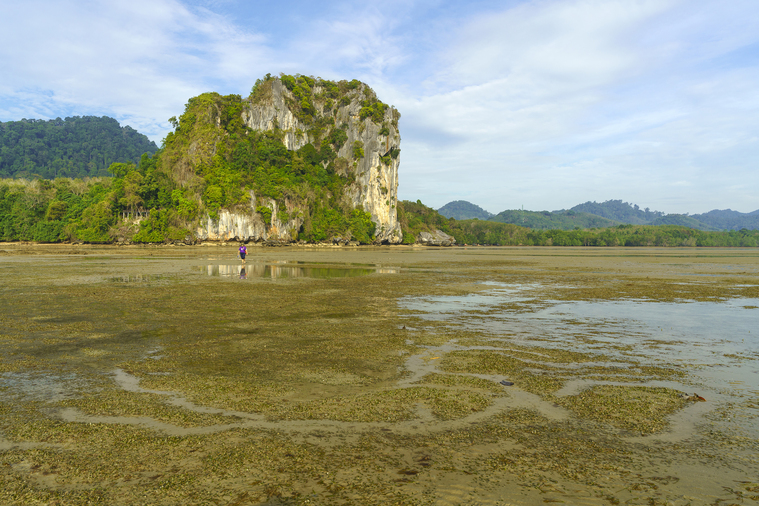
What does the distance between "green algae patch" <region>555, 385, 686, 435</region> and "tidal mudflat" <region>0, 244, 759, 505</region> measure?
0.04 meters

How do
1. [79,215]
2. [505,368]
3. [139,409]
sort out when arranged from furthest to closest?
1. [79,215]
2. [505,368]
3. [139,409]

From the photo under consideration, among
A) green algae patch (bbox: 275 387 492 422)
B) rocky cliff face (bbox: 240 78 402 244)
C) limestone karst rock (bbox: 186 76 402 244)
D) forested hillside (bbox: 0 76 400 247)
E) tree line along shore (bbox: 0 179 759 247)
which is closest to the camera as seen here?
green algae patch (bbox: 275 387 492 422)

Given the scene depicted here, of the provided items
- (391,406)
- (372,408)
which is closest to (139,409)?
(372,408)

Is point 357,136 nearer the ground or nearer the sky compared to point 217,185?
nearer the sky

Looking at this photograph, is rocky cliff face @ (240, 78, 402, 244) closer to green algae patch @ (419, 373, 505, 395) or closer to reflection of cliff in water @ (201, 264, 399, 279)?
reflection of cliff in water @ (201, 264, 399, 279)

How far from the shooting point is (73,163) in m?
197

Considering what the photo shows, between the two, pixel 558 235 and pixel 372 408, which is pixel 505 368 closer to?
pixel 372 408

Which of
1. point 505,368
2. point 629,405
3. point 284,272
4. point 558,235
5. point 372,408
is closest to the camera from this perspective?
point 372,408

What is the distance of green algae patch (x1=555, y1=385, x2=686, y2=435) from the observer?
5824mm

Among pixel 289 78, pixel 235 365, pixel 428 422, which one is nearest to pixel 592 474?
pixel 428 422

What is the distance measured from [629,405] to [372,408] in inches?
164

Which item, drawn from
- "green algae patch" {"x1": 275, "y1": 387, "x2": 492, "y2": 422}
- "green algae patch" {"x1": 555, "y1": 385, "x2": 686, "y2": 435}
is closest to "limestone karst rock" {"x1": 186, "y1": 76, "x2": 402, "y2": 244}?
"green algae patch" {"x1": 275, "y1": 387, "x2": 492, "y2": 422}

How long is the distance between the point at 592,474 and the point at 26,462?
6316mm

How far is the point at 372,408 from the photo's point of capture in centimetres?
626
